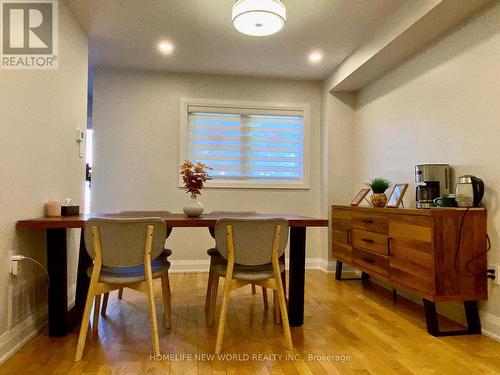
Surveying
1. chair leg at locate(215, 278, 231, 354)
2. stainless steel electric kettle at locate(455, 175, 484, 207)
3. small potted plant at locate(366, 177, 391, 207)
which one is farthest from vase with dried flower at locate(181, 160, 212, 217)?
stainless steel electric kettle at locate(455, 175, 484, 207)

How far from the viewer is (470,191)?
7.48 feet

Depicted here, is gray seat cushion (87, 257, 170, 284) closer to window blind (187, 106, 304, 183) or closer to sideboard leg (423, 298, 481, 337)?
sideboard leg (423, 298, 481, 337)

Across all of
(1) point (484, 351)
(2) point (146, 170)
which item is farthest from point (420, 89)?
(2) point (146, 170)

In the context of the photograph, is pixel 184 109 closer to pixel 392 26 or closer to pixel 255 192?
pixel 255 192

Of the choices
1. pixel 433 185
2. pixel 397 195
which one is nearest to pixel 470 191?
pixel 433 185

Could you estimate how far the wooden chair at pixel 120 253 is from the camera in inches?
72.4

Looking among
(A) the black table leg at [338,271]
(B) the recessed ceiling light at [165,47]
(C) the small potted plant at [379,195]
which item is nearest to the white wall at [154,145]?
(B) the recessed ceiling light at [165,47]

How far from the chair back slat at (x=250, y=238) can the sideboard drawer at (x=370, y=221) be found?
1201 mm

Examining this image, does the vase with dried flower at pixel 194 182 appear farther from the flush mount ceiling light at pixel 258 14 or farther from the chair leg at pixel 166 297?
the flush mount ceiling light at pixel 258 14

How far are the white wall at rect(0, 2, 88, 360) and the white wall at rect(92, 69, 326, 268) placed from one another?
3.53ft

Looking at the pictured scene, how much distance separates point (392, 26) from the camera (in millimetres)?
2797

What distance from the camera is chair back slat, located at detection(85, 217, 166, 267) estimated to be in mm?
1831

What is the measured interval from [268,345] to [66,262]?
1.40m

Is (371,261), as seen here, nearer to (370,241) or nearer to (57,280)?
(370,241)
